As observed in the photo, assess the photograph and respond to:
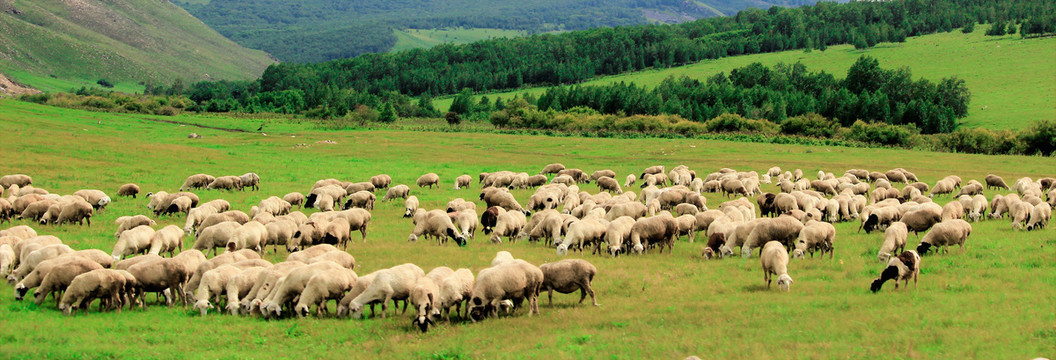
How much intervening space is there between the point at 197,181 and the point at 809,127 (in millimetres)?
68475

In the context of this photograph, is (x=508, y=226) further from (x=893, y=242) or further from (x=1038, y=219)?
(x=1038, y=219)

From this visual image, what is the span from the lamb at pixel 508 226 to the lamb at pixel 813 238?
361 inches

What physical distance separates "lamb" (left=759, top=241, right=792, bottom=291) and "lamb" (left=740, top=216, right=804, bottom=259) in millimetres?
3294

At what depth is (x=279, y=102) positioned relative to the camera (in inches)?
5945

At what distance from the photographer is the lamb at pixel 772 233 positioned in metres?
20.7

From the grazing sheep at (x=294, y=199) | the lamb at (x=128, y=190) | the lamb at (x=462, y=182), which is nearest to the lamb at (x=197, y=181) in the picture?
the lamb at (x=128, y=190)

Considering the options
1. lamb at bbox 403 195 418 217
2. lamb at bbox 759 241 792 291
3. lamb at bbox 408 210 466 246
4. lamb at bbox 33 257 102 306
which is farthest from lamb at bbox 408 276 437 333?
lamb at bbox 403 195 418 217

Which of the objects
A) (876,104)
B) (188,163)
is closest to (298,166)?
(188,163)

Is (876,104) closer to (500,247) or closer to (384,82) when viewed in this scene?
(500,247)

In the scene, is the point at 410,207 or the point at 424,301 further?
the point at 410,207

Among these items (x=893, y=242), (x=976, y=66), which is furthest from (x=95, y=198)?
(x=976, y=66)

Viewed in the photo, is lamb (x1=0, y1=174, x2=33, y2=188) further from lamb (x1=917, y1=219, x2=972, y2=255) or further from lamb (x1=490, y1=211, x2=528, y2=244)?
lamb (x1=917, y1=219, x2=972, y2=255)

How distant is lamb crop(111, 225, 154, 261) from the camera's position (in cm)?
1988

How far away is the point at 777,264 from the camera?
55.4ft
